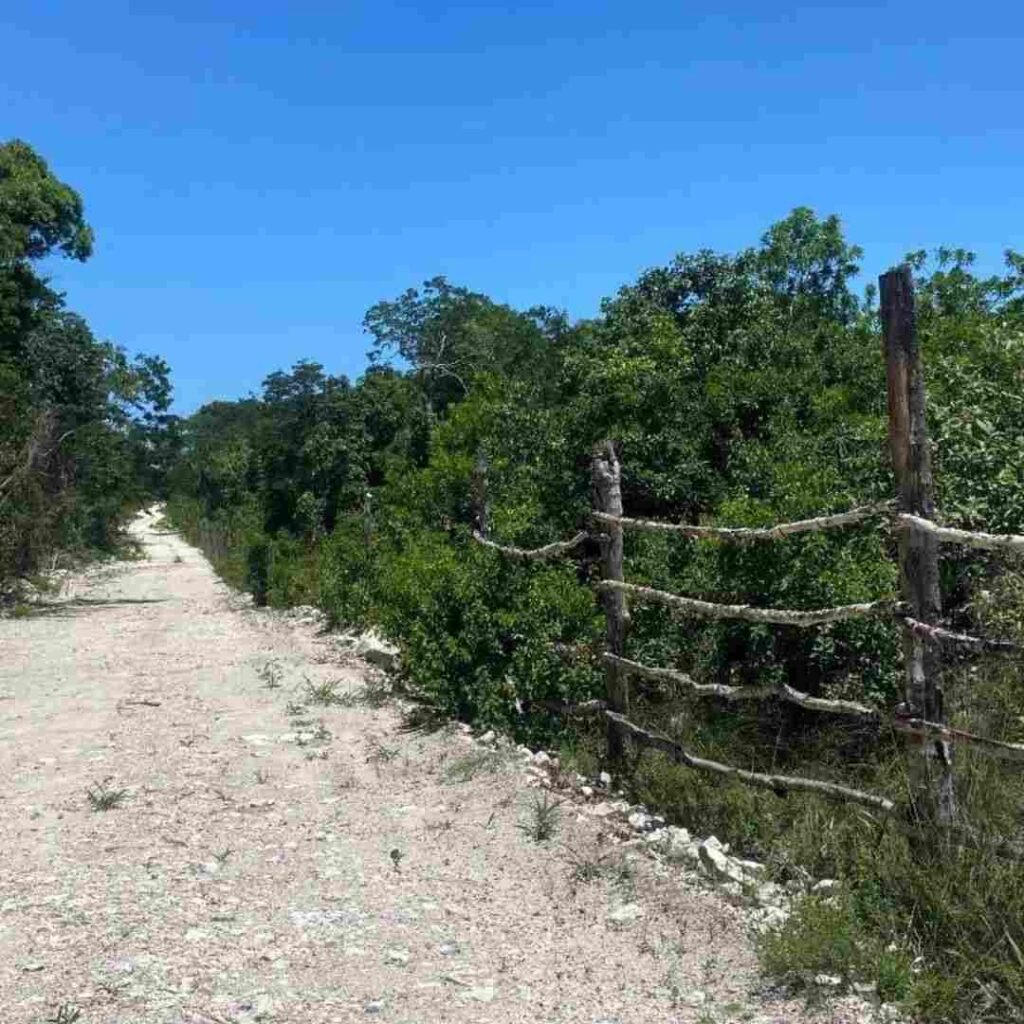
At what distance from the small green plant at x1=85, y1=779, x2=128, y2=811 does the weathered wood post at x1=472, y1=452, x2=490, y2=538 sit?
3.34 meters

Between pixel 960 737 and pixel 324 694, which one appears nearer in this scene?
pixel 960 737

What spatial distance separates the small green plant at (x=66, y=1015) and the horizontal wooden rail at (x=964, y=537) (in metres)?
3.31

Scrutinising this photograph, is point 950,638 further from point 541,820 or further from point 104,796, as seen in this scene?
point 104,796

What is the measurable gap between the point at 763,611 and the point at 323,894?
231 cm

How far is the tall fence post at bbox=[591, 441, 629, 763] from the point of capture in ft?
20.1

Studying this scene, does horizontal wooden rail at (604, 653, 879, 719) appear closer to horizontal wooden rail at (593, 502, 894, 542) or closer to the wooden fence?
the wooden fence

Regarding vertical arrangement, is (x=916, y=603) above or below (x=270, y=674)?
above

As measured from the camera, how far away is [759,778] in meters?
4.81

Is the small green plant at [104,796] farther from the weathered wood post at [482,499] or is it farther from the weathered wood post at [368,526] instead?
the weathered wood post at [368,526]

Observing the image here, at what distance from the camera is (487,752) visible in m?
6.80

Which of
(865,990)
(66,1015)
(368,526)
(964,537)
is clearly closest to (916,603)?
(964,537)

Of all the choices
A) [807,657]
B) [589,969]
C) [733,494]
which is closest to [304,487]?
[733,494]

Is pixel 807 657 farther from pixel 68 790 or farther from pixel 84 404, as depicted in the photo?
pixel 84 404

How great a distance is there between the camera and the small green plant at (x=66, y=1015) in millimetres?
3387
